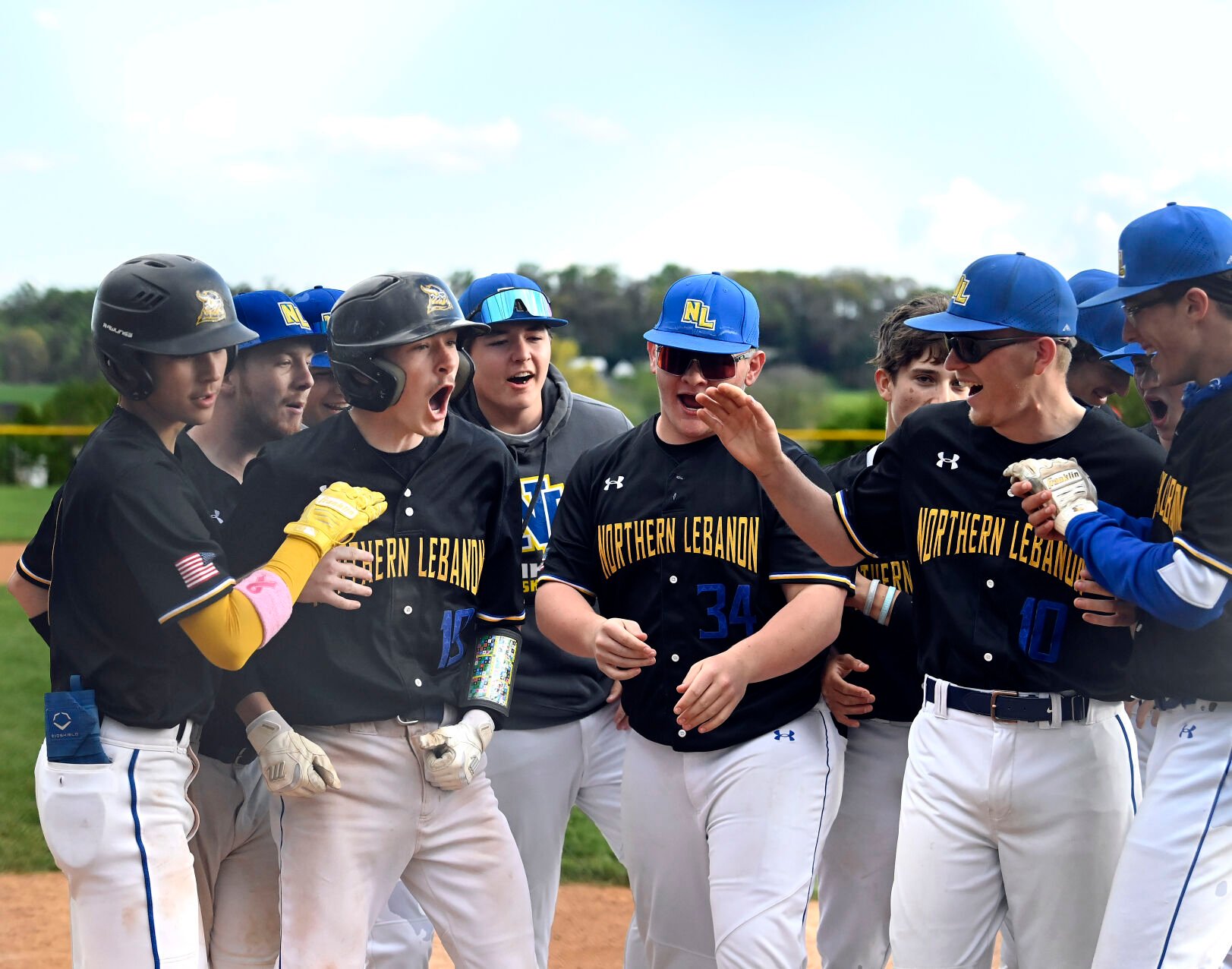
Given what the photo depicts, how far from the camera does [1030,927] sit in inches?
106

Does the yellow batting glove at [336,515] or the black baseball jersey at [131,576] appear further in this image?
the yellow batting glove at [336,515]

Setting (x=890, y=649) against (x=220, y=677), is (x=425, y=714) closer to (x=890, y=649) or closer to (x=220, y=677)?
(x=220, y=677)

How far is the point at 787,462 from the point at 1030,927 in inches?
46.5

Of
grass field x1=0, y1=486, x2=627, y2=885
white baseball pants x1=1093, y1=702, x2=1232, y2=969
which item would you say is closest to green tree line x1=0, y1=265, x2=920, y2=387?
grass field x1=0, y1=486, x2=627, y2=885

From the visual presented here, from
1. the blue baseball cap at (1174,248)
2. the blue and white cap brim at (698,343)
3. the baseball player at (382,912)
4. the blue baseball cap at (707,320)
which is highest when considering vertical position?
the blue baseball cap at (1174,248)

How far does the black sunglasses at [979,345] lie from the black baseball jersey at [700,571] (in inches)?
18.4

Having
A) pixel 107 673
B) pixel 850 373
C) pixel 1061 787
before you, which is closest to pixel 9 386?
pixel 850 373

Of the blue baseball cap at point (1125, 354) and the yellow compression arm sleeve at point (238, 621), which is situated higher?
the blue baseball cap at point (1125, 354)

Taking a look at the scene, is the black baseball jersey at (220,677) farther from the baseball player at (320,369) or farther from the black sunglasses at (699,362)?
the black sunglasses at (699,362)

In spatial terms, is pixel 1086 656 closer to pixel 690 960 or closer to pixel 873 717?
pixel 873 717

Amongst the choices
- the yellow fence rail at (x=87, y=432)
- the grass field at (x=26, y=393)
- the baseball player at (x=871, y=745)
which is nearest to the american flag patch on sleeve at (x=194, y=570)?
the baseball player at (x=871, y=745)

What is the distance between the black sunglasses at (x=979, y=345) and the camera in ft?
9.04

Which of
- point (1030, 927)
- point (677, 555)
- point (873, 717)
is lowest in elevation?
point (1030, 927)

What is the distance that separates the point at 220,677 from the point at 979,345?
6.31 ft
